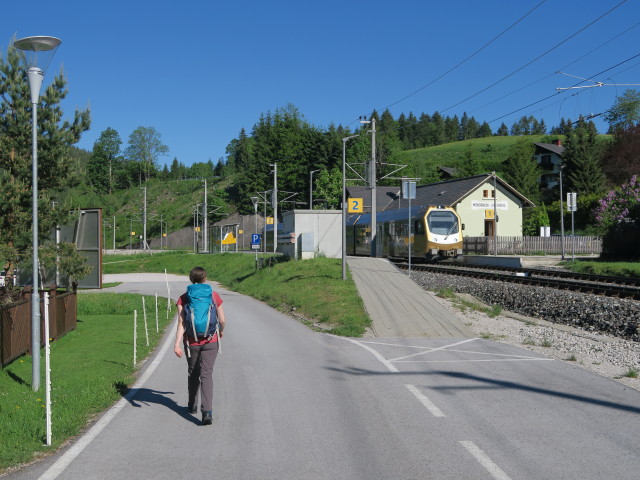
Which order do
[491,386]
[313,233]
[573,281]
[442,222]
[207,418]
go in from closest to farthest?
[207,418] → [491,386] → [573,281] → [313,233] → [442,222]

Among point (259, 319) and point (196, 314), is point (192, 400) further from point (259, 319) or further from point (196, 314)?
point (259, 319)

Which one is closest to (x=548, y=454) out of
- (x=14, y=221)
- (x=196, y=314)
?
(x=196, y=314)

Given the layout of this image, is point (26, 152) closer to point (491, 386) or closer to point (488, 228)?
point (491, 386)

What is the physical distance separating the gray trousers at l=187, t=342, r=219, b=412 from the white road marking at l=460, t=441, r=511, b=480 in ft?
8.97

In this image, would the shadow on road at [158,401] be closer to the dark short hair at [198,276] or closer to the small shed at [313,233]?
the dark short hair at [198,276]

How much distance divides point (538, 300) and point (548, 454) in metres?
16.2

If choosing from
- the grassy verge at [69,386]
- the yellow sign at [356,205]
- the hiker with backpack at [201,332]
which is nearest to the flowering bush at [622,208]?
the yellow sign at [356,205]

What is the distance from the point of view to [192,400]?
26.4 feet

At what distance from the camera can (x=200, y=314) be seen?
7645 millimetres

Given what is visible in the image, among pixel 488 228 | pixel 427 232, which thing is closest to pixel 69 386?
pixel 427 232

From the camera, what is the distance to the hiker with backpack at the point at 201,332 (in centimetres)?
759

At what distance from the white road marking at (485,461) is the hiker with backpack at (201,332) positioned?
2.77 meters

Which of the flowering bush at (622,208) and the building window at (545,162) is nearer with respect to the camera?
the flowering bush at (622,208)

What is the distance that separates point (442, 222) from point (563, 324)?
2026 centimetres
